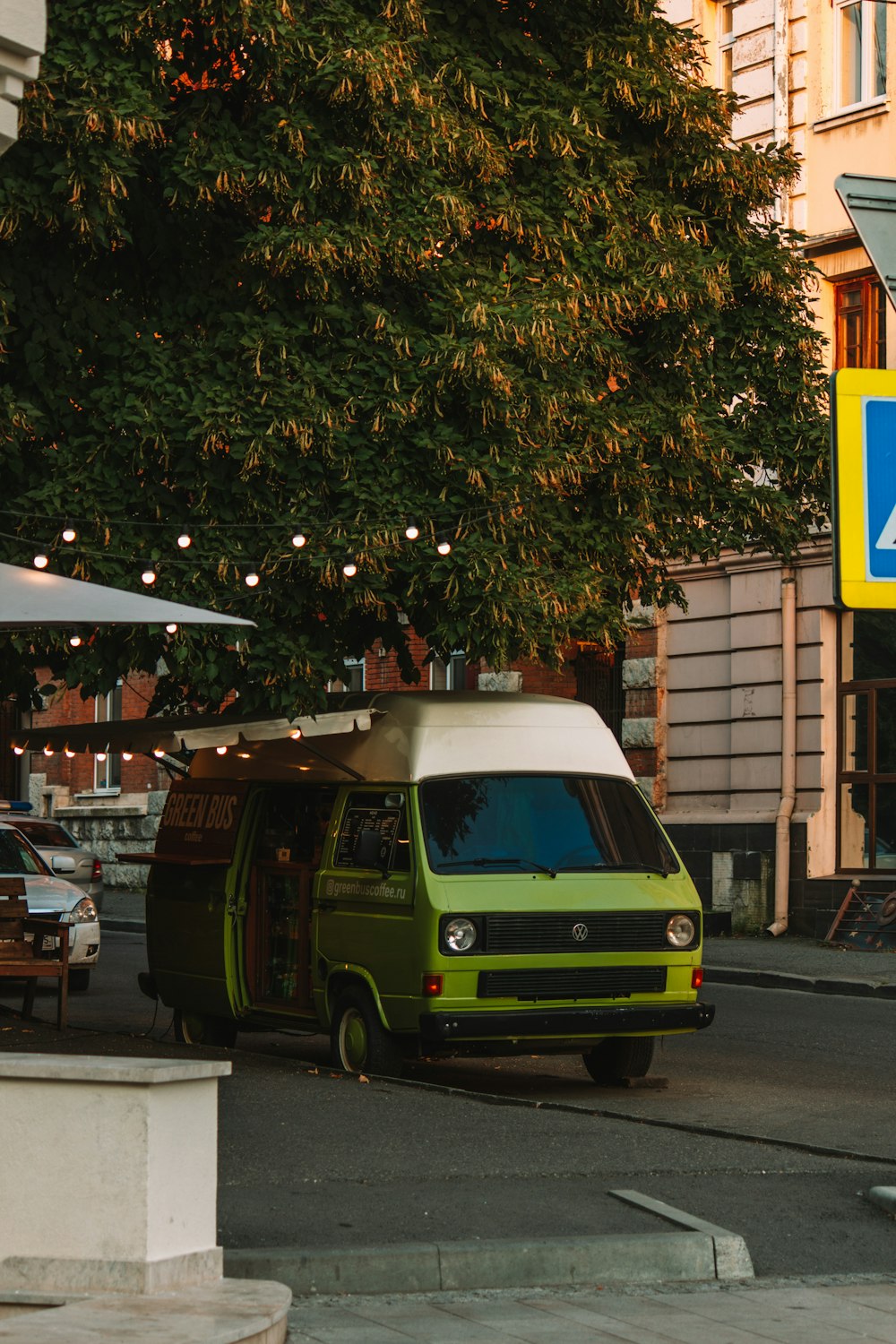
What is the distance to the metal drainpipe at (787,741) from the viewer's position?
2430cm

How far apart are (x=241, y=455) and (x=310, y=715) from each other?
66.4 inches

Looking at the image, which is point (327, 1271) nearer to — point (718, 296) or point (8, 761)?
point (718, 296)

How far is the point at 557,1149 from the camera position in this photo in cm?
962

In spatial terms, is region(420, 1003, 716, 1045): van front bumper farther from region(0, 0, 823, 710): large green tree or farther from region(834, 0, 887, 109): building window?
region(834, 0, 887, 109): building window

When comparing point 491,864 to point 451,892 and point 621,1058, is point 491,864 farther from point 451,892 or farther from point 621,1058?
point 621,1058

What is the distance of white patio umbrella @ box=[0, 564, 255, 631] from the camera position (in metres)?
9.91

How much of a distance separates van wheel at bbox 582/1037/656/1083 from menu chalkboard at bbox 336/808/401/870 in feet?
6.05

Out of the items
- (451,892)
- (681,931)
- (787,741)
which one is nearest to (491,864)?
(451,892)

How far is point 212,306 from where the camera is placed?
13586 mm

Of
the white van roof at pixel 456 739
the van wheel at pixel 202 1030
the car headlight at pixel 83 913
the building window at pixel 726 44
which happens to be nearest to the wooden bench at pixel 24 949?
the van wheel at pixel 202 1030

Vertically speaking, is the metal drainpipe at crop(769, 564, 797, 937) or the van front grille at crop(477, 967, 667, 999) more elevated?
the metal drainpipe at crop(769, 564, 797, 937)

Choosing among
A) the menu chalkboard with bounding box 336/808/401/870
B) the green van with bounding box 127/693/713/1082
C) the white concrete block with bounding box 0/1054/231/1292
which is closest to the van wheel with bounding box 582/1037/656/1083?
the green van with bounding box 127/693/713/1082

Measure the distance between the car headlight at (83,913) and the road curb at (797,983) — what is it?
20.2 ft

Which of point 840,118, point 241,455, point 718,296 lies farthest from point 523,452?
point 840,118
